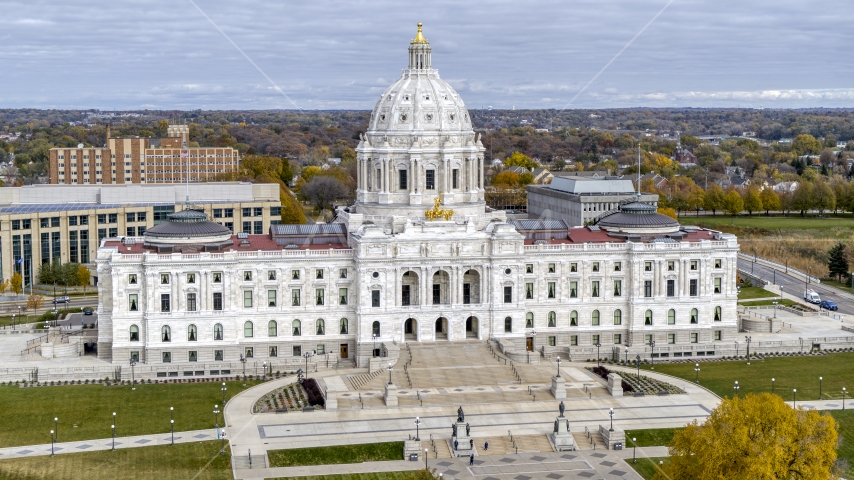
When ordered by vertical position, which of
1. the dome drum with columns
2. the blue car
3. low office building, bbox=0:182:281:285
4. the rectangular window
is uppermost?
the dome drum with columns

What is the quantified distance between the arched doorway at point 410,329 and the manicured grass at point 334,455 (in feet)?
101

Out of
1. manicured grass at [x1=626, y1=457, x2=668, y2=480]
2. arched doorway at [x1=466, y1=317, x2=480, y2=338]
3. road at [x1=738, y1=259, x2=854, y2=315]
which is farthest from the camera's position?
road at [x1=738, y1=259, x2=854, y2=315]

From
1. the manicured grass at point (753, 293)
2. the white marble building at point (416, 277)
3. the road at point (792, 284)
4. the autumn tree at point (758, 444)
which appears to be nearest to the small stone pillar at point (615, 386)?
the white marble building at point (416, 277)

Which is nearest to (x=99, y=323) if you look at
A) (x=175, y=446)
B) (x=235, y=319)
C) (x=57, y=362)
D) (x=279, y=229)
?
(x=57, y=362)

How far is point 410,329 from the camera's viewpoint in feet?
399

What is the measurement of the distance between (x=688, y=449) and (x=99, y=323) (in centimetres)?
6611

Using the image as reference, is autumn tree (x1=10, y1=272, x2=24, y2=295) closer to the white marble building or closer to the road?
the white marble building

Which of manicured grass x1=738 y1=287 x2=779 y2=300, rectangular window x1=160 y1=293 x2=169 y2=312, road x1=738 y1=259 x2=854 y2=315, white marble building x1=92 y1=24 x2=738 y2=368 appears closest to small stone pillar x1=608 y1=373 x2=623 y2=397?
white marble building x1=92 y1=24 x2=738 y2=368

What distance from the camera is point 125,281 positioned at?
4518 inches

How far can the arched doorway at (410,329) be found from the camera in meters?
120

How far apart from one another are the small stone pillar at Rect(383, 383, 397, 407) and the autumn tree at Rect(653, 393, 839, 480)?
33.6 meters

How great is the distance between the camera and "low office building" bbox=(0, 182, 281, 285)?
519ft

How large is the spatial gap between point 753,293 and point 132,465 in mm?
95018

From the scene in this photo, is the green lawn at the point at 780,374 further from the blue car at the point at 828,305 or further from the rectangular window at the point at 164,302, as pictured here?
the rectangular window at the point at 164,302
